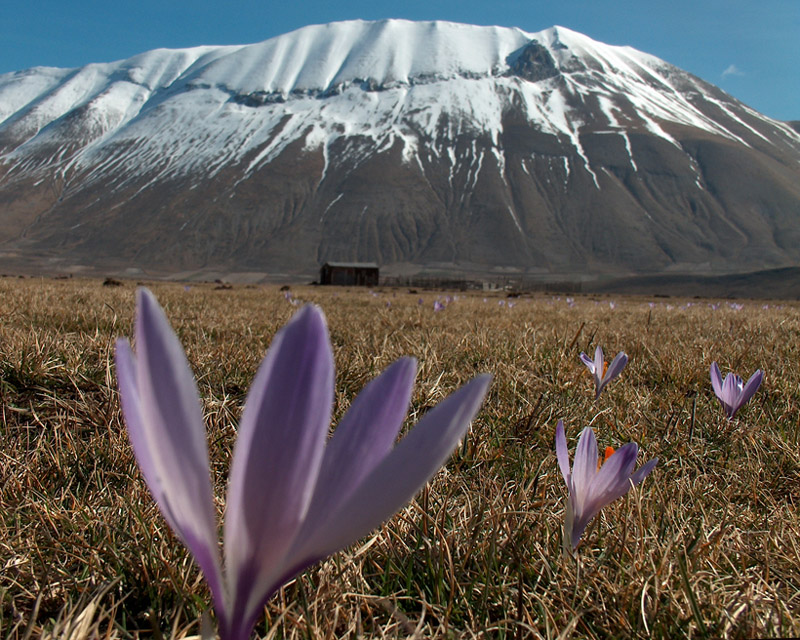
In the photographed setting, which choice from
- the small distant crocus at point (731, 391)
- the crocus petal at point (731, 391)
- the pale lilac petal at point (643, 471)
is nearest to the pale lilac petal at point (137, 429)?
the pale lilac petal at point (643, 471)

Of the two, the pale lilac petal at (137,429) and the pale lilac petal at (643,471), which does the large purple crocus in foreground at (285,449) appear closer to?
the pale lilac petal at (137,429)

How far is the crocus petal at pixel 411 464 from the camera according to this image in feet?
1.29

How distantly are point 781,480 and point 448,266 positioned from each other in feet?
473

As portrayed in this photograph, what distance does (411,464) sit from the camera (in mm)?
396

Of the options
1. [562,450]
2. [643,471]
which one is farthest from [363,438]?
[643,471]

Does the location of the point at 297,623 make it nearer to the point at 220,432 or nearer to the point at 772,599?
the point at 772,599

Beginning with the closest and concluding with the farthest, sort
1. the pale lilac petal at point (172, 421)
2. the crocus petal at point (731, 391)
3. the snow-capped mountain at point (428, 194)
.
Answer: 1. the pale lilac petal at point (172, 421)
2. the crocus petal at point (731, 391)
3. the snow-capped mountain at point (428, 194)

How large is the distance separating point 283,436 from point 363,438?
0.20 feet

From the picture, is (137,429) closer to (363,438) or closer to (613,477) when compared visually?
(363,438)

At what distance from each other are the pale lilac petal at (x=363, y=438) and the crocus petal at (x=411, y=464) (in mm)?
19

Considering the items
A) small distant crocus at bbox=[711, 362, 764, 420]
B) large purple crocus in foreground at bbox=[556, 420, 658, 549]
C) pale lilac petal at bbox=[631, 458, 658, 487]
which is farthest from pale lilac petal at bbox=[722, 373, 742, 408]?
large purple crocus in foreground at bbox=[556, 420, 658, 549]

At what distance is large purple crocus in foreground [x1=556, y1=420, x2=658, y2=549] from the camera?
3.09 feet

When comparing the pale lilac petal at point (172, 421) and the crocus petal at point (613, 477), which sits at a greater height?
the pale lilac petal at point (172, 421)

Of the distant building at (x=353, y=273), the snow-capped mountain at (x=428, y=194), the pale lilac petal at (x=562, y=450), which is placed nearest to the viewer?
the pale lilac petal at (x=562, y=450)
